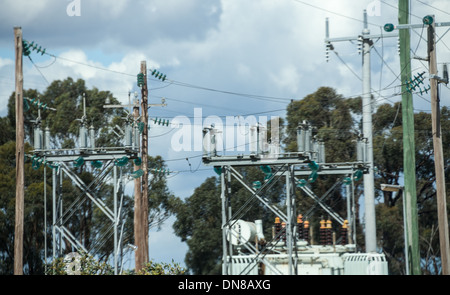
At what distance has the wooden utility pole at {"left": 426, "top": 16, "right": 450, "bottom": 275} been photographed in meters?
23.5

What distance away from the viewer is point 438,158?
23.9 metres

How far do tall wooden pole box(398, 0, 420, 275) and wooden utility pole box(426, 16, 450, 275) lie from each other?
1117 millimetres

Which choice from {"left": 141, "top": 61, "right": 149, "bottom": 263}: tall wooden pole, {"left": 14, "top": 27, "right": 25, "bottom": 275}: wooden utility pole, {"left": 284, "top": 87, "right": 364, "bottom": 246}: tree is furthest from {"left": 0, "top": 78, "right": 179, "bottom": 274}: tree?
{"left": 14, "top": 27, "right": 25, "bottom": 275}: wooden utility pole

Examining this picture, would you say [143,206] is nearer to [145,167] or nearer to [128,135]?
[145,167]

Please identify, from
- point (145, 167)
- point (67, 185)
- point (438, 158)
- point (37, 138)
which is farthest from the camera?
point (67, 185)

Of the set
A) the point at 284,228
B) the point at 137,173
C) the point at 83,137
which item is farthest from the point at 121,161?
the point at 284,228

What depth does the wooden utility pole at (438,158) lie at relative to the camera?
77.0 ft

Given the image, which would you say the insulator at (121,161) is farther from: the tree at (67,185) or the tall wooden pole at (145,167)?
the tree at (67,185)

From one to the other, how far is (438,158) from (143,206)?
12.5 m

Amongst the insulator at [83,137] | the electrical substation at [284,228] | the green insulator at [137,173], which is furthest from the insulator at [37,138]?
the electrical substation at [284,228]

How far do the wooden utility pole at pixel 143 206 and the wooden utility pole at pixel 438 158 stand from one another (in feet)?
38.1

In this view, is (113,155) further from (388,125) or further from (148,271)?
(388,125)

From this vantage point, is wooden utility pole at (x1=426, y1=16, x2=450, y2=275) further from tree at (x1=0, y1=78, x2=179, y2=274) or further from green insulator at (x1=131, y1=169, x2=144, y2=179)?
tree at (x1=0, y1=78, x2=179, y2=274)
